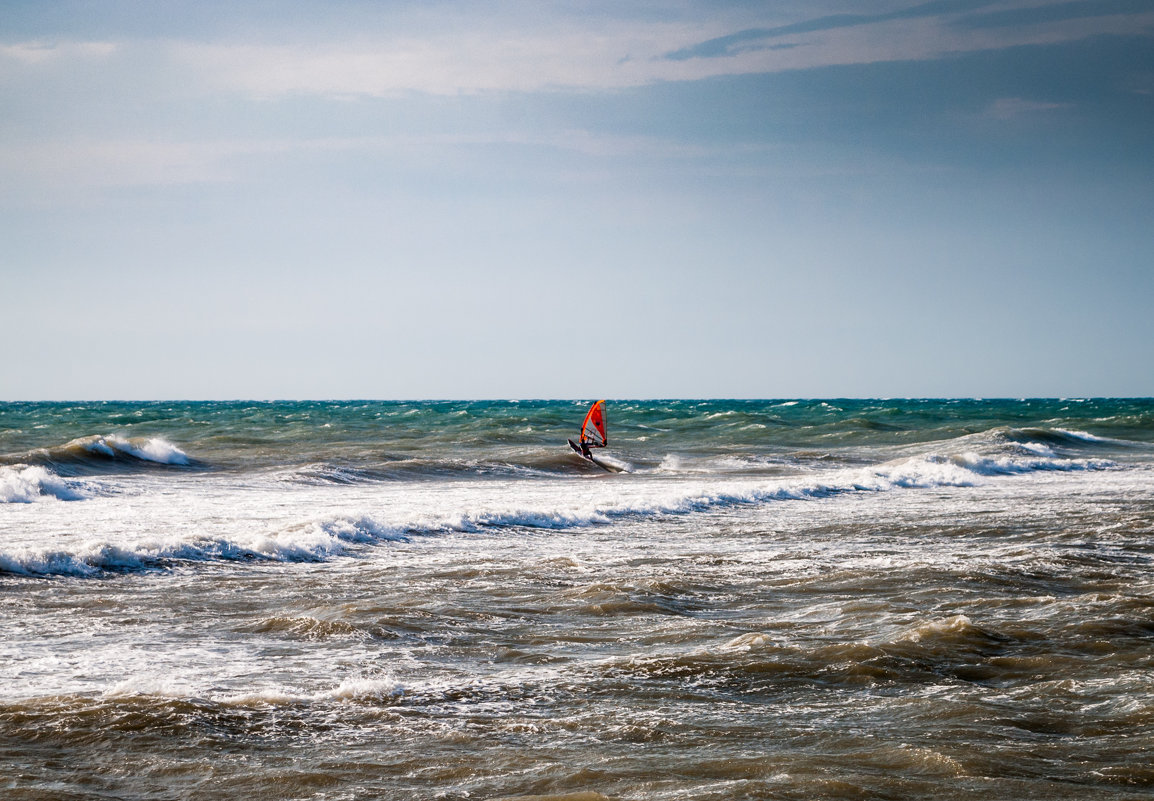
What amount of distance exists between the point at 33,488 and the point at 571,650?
15.3 meters

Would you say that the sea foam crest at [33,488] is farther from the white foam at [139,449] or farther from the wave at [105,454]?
the white foam at [139,449]

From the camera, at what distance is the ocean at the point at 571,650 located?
16.5ft

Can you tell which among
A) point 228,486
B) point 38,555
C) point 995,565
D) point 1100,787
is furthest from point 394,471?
point 1100,787

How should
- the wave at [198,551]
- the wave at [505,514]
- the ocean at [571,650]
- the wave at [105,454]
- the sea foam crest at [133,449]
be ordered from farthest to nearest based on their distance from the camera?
the sea foam crest at [133,449], the wave at [105,454], the wave at [505,514], the wave at [198,551], the ocean at [571,650]

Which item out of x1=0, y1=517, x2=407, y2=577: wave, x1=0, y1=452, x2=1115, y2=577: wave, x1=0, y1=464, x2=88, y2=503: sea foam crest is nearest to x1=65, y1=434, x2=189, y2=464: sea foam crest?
x1=0, y1=464, x2=88, y2=503: sea foam crest

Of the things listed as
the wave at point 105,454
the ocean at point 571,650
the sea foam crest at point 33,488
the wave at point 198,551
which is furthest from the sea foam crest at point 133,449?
the wave at point 198,551

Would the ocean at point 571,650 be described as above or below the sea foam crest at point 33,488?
below

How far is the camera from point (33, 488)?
740 inches

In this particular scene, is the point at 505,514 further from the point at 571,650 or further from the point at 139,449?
the point at 139,449

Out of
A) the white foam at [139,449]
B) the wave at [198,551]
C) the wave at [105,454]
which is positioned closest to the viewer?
the wave at [198,551]

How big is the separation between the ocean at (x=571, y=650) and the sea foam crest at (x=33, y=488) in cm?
8

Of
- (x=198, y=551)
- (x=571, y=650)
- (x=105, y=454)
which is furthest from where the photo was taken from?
(x=105, y=454)

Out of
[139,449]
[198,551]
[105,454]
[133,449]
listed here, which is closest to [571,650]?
[198,551]

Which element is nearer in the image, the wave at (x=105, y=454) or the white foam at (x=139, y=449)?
the wave at (x=105, y=454)
